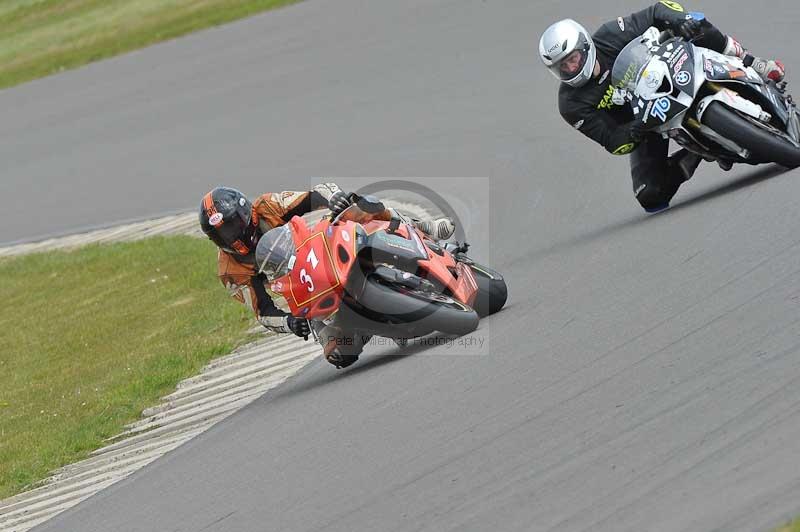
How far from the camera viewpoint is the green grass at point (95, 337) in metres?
9.50

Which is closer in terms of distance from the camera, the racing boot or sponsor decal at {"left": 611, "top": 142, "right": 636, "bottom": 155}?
the racing boot

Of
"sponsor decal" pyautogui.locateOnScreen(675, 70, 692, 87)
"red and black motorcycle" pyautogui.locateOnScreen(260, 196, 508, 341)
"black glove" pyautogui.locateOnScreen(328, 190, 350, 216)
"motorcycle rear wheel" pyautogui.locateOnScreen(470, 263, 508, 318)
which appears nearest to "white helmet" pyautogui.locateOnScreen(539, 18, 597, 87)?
"sponsor decal" pyautogui.locateOnScreen(675, 70, 692, 87)

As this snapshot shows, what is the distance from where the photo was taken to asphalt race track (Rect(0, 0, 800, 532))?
4.96 metres

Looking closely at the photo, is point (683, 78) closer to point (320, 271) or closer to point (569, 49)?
point (569, 49)

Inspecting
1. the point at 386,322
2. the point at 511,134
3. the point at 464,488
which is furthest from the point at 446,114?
the point at 464,488

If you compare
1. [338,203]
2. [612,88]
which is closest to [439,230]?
[338,203]

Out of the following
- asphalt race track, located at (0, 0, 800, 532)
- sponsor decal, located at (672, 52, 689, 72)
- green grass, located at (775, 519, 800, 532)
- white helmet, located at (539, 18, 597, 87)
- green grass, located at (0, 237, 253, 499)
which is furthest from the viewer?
green grass, located at (0, 237, 253, 499)

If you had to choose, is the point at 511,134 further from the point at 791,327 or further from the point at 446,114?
the point at 791,327

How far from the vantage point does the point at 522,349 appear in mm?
7141

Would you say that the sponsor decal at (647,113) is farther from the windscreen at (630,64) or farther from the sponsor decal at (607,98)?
the sponsor decal at (607,98)

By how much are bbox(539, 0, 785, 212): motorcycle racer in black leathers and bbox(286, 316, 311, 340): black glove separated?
2.67 meters

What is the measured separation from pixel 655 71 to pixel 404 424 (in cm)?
385

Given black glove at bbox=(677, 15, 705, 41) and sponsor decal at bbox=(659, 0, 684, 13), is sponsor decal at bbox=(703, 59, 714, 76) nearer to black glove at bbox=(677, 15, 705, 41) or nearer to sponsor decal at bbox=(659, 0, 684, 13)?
black glove at bbox=(677, 15, 705, 41)

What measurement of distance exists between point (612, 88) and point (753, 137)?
1.33 metres
